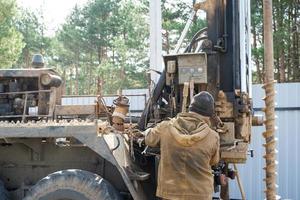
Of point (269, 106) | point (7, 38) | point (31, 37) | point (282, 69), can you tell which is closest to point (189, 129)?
point (269, 106)

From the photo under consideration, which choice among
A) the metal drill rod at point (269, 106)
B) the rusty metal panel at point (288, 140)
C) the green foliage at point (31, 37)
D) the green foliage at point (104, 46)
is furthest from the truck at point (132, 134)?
the green foliage at point (31, 37)

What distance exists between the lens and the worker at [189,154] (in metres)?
4.86

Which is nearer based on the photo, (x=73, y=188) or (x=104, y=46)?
(x=73, y=188)

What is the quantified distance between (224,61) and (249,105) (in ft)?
1.96

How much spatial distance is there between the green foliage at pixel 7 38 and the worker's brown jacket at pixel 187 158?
55.5ft

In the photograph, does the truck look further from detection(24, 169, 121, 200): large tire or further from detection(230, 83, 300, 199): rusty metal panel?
detection(230, 83, 300, 199): rusty metal panel

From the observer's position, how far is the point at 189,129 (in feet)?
16.3

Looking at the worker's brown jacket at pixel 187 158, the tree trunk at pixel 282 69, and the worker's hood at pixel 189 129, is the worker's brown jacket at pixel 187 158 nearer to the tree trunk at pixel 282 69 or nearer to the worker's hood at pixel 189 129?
the worker's hood at pixel 189 129

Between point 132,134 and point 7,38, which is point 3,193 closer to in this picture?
point 132,134

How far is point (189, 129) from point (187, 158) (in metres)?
0.30

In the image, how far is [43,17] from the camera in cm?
3881

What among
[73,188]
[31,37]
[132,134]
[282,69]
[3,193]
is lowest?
[3,193]

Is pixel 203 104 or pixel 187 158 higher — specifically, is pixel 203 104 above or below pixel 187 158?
above

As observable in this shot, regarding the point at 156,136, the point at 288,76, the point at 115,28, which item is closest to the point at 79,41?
the point at 115,28
